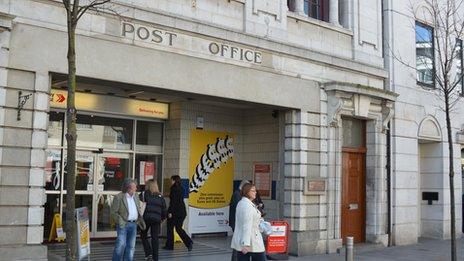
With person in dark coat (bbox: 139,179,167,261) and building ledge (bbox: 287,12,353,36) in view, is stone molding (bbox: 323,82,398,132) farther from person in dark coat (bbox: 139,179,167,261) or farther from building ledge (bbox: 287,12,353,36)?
person in dark coat (bbox: 139,179,167,261)

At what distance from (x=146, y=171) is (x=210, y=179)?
185 centimetres

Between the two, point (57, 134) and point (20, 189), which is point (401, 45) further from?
point (20, 189)

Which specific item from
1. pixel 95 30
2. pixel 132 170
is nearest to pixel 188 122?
pixel 132 170

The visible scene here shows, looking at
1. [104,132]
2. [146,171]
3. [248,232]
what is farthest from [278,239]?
[104,132]

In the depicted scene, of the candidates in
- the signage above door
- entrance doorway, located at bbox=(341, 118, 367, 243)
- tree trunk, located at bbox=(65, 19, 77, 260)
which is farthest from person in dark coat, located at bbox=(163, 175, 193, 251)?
tree trunk, located at bbox=(65, 19, 77, 260)

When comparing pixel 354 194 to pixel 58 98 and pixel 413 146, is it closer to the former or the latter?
pixel 413 146

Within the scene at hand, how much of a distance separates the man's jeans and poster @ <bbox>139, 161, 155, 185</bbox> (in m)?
4.34

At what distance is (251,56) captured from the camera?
13109 mm

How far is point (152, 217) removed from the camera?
38.1 feet

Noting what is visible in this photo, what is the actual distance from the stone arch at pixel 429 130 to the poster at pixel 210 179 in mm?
6012

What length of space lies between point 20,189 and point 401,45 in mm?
12047

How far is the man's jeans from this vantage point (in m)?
10.4

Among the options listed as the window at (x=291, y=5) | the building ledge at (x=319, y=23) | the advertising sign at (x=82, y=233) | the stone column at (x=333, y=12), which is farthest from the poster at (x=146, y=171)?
the stone column at (x=333, y=12)

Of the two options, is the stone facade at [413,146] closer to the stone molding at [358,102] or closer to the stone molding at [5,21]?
the stone molding at [358,102]
